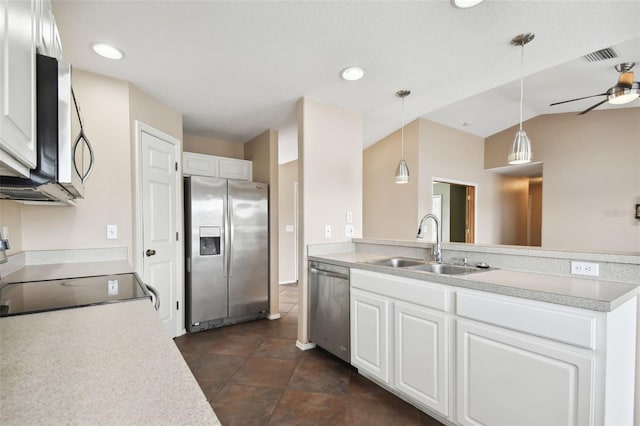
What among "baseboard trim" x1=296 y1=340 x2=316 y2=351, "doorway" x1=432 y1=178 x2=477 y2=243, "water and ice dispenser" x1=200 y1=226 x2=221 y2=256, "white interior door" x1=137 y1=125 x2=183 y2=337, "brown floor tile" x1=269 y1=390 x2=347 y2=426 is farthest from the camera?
"doorway" x1=432 y1=178 x2=477 y2=243

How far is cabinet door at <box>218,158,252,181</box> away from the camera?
3814 mm

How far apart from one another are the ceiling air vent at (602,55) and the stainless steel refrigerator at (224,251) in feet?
12.3

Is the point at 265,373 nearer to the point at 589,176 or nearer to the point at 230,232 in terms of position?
the point at 230,232

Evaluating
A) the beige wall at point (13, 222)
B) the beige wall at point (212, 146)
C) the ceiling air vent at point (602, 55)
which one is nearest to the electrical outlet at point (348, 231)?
the beige wall at point (212, 146)

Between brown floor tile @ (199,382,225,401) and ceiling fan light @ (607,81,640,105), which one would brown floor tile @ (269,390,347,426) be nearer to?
brown floor tile @ (199,382,225,401)

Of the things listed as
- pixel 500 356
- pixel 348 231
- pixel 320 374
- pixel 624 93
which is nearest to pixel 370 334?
pixel 320 374

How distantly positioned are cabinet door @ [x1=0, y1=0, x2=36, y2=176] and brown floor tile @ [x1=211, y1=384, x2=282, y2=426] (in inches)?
70.6

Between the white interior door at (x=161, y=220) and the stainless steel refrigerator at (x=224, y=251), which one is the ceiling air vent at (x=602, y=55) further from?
the white interior door at (x=161, y=220)

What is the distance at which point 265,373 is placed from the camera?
93.4 inches

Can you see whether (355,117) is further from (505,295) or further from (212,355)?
(212,355)

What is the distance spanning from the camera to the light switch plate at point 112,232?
2.30m

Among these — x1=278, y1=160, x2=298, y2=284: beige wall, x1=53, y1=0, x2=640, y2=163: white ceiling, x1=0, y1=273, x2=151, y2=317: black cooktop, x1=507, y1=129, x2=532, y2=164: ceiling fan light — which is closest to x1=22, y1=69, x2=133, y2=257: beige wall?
x1=53, y1=0, x2=640, y2=163: white ceiling

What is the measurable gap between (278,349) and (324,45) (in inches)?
103

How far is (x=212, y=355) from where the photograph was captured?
2676 mm
